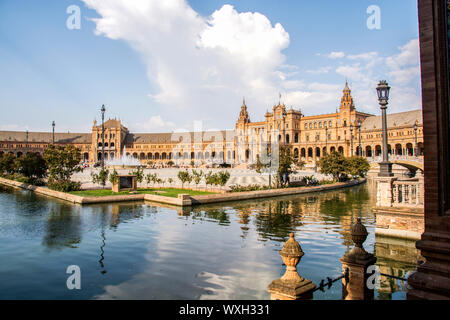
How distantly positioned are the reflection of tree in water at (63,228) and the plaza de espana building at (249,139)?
246 feet

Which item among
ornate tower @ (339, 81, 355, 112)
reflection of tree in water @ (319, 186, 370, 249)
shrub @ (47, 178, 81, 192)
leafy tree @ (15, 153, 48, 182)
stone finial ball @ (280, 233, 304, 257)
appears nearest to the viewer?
stone finial ball @ (280, 233, 304, 257)

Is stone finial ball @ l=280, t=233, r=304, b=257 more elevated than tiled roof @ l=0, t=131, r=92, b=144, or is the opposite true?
tiled roof @ l=0, t=131, r=92, b=144

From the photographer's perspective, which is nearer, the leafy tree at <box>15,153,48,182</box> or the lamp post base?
the lamp post base

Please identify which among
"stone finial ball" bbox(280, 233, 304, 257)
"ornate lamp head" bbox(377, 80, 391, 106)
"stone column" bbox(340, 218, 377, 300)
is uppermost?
"ornate lamp head" bbox(377, 80, 391, 106)

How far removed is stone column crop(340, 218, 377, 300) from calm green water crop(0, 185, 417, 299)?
4.55ft

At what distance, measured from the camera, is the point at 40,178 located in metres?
40.4

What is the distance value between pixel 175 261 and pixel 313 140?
326 ft

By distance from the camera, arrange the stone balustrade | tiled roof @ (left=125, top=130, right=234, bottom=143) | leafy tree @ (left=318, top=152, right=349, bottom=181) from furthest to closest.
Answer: tiled roof @ (left=125, top=130, right=234, bottom=143)
leafy tree @ (left=318, top=152, right=349, bottom=181)
the stone balustrade

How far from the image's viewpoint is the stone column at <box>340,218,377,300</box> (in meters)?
6.69

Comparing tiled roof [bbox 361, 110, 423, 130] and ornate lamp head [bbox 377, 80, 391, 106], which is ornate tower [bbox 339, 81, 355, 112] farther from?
ornate lamp head [bbox 377, 80, 391, 106]

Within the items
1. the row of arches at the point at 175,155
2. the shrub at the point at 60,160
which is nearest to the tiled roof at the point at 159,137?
the row of arches at the point at 175,155

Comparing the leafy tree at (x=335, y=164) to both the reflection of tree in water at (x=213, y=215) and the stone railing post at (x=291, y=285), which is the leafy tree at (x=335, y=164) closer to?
the reflection of tree in water at (x=213, y=215)

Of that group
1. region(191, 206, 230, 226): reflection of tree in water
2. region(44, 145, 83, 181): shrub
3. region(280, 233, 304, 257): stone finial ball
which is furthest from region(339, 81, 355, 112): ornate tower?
region(280, 233, 304, 257): stone finial ball

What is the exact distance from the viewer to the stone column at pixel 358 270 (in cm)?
669
